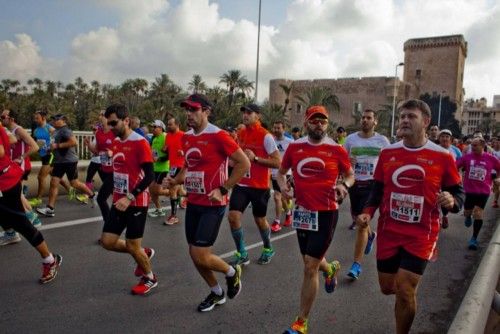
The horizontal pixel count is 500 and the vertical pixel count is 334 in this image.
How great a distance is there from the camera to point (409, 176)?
337cm

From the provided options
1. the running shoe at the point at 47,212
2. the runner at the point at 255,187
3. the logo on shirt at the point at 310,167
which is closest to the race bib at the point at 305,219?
the logo on shirt at the point at 310,167

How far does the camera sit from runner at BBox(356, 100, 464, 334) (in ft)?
10.6

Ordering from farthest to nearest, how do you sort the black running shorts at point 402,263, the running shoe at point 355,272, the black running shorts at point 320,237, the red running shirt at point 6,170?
the running shoe at point 355,272 → the red running shirt at point 6,170 → the black running shorts at point 320,237 → the black running shorts at point 402,263

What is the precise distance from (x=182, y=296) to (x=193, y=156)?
155 centimetres

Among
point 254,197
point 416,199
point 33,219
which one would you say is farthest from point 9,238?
point 416,199

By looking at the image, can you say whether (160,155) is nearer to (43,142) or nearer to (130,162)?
(43,142)

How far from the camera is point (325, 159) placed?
4.10m

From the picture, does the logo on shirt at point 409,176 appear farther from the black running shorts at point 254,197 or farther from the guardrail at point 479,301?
the black running shorts at point 254,197

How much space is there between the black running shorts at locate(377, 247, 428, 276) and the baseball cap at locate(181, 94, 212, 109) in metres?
2.19

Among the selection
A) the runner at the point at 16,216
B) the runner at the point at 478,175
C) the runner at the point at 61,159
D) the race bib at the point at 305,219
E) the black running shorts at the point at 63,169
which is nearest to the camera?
the race bib at the point at 305,219

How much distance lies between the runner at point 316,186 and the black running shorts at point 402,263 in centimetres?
61

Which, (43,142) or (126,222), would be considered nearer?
(126,222)

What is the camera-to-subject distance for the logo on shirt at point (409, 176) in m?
3.33

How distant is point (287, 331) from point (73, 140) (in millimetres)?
6454
